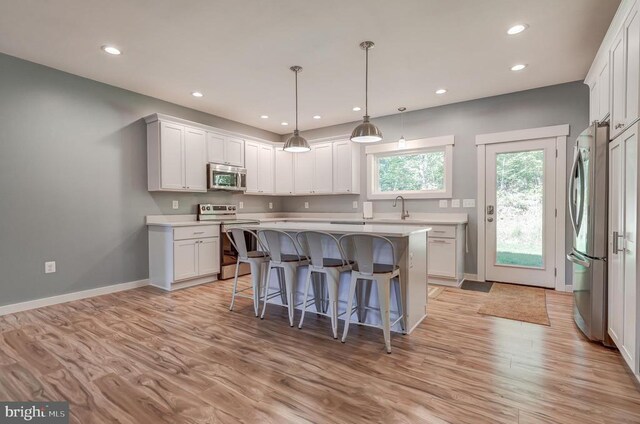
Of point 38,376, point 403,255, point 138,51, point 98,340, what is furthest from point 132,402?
point 138,51

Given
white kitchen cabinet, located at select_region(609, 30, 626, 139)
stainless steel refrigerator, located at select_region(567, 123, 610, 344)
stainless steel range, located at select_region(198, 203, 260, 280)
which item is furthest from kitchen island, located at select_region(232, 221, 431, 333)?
stainless steel range, located at select_region(198, 203, 260, 280)

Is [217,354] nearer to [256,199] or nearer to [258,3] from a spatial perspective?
[258,3]

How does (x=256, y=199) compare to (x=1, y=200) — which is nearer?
(x=1, y=200)

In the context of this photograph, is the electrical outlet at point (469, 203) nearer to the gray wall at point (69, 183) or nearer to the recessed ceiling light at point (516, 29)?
the recessed ceiling light at point (516, 29)

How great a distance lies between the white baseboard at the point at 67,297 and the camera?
3295 mm

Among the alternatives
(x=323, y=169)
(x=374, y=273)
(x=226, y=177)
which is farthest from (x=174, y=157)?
(x=374, y=273)

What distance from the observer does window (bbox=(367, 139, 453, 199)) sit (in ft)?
16.1

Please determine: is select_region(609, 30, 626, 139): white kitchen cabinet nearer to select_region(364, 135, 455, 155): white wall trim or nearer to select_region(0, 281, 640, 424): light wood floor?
select_region(0, 281, 640, 424): light wood floor

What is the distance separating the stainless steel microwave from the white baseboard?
173 cm

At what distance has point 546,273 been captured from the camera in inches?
164

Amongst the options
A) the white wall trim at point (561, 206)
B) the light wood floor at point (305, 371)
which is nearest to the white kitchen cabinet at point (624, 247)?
the light wood floor at point (305, 371)

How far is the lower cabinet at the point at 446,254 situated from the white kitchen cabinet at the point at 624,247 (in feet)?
6.09

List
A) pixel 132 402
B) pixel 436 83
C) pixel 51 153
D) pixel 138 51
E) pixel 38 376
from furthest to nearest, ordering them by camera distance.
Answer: pixel 436 83 → pixel 51 153 → pixel 138 51 → pixel 38 376 → pixel 132 402

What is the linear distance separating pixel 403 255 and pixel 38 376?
9.01ft
